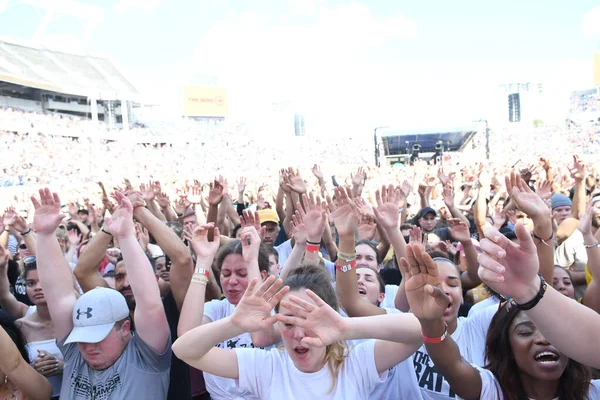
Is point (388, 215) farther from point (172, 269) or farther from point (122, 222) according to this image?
point (122, 222)

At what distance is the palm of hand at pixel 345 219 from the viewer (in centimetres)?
290

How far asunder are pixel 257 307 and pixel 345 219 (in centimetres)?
112

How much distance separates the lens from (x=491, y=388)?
82.1 inches

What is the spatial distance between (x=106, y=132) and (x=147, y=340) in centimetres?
5110

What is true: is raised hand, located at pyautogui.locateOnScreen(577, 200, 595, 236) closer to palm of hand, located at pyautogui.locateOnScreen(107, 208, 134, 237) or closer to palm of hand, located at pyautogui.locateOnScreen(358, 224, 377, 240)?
palm of hand, located at pyautogui.locateOnScreen(358, 224, 377, 240)

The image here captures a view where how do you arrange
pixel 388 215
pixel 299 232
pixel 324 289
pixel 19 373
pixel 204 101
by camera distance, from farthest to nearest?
1. pixel 204 101
2. pixel 299 232
3. pixel 388 215
4. pixel 19 373
5. pixel 324 289

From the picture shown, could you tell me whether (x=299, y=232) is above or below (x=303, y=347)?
above

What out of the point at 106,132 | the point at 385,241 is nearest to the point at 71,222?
the point at 385,241

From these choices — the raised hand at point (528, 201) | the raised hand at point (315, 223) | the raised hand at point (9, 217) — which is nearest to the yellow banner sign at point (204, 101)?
the raised hand at point (9, 217)

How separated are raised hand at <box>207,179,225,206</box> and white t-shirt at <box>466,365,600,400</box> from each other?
3.66 metres

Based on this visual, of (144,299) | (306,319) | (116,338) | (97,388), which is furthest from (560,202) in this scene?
(97,388)

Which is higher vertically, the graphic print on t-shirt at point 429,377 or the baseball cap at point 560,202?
the baseball cap at point 560,202

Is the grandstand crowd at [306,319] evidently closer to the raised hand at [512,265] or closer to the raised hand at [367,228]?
the raised hand at [512,265]

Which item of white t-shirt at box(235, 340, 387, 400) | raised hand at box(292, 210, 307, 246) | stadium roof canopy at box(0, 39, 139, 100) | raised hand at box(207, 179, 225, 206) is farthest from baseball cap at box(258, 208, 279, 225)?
stadium roof canopy at box(0, 39, 139, 100)
